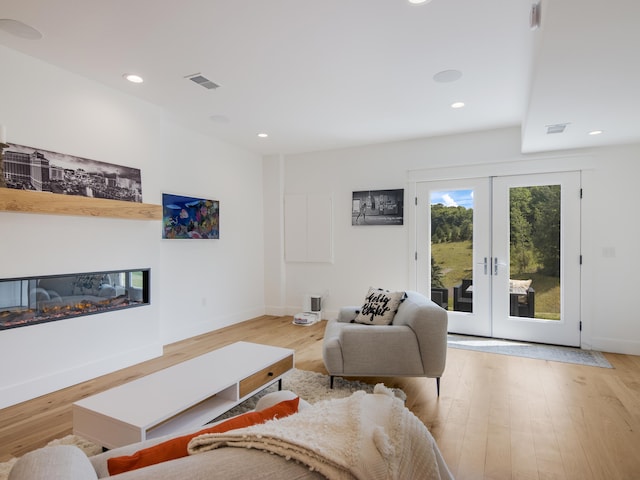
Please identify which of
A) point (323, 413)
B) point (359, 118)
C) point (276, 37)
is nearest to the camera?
point (323, 413)

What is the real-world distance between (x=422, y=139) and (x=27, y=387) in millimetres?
5130

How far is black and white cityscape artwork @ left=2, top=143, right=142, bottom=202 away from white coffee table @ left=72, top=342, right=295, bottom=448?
6.31ft

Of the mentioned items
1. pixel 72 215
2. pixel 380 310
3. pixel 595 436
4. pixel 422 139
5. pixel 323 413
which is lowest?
pixel 595 436

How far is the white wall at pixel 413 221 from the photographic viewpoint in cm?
410

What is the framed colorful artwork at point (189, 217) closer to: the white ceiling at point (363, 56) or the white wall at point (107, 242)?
the white wall at point (107, 242)

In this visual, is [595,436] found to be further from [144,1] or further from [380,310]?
[144,1]

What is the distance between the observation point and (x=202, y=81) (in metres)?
3.33

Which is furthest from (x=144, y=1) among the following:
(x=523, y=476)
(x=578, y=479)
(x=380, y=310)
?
(x=578, y=479)

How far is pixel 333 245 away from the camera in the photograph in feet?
18.7

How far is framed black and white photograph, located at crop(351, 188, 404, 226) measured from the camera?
5.21 meters

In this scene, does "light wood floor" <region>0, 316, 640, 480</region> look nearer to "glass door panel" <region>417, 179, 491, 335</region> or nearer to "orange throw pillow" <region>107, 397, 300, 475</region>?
"glass door panel" <region>417, 179, 491, 335</region>

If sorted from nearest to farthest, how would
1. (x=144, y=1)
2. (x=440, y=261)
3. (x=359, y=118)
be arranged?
(x=144, y=1)
(x=359, y=118)
(x=440, y=261)

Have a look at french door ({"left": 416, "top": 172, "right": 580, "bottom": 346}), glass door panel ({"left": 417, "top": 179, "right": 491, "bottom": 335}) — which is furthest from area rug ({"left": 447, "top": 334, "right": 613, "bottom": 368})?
glass door panel ({"left": 417, "top": 179, "right": 491, "bottom": 335})

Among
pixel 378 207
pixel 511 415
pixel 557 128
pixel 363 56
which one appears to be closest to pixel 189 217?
pixel 378 207
